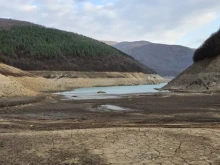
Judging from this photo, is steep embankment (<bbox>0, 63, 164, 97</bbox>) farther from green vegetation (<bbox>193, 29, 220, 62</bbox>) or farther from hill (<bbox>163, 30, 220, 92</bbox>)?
green vegetation (<bbox>193, 29, 220, 62</bbox>)

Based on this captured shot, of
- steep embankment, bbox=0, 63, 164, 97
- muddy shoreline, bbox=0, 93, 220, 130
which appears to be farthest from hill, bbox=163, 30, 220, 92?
muddy shoreline, bbox=0, 93, 220, 130

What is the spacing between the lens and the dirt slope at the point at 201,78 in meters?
55.2

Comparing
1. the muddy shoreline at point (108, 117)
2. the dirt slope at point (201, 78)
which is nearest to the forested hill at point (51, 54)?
the dirt slope at point (201, 78)

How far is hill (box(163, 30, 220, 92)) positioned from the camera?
55906mm

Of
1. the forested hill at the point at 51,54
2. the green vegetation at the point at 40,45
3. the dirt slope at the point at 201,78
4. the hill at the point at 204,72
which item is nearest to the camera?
the dirt slope at the point at 201,78

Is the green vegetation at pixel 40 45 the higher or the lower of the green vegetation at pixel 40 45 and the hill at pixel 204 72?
the higher

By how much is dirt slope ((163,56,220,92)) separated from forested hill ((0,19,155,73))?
184ft

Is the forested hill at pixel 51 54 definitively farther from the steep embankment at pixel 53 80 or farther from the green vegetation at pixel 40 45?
the steep embankment at pixel 53 80

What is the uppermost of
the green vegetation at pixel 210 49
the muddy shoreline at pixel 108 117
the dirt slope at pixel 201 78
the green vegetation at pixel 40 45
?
the green vegetation at pixel 40 45

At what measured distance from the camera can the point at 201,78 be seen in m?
58.2

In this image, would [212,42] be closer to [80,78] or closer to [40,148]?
[80,78]

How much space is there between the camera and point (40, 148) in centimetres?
1072

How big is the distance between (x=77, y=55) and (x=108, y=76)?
77.3 feet

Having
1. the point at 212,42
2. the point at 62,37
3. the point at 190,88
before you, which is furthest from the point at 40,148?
the point at 62,37
